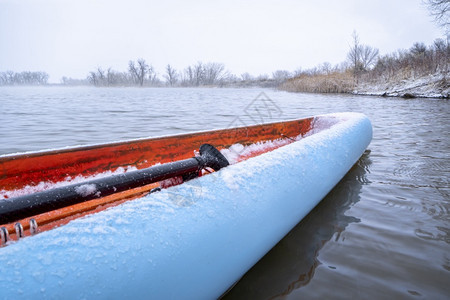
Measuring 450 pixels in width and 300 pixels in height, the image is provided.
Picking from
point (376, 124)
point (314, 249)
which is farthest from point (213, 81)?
point (314, 249)

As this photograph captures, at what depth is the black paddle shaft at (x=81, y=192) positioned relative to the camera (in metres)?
0.97

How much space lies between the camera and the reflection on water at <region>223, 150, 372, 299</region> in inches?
55.2

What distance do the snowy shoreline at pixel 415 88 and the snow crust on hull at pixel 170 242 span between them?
15780 mm

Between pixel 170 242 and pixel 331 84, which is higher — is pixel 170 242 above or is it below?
below

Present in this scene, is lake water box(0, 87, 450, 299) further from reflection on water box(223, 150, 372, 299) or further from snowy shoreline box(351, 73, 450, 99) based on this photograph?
snowy shoreline box(351, 73, 450, 99)

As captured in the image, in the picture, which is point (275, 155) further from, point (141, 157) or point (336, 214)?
point (141, 157)

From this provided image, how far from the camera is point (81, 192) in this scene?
112 cm

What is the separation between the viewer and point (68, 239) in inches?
31.7

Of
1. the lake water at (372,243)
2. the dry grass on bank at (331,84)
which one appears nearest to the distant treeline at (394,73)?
the dry grass on bank at (331,84)

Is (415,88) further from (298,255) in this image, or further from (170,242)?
(170,242)

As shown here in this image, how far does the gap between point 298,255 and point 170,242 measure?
1.03m

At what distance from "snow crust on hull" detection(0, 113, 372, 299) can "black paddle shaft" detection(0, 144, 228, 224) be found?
0.24 meters

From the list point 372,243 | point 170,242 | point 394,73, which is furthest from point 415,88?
point 170,242

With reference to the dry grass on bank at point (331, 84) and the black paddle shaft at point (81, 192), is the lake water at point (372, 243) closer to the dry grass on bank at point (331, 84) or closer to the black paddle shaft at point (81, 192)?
the black paddle shaft at point (81, 192)
